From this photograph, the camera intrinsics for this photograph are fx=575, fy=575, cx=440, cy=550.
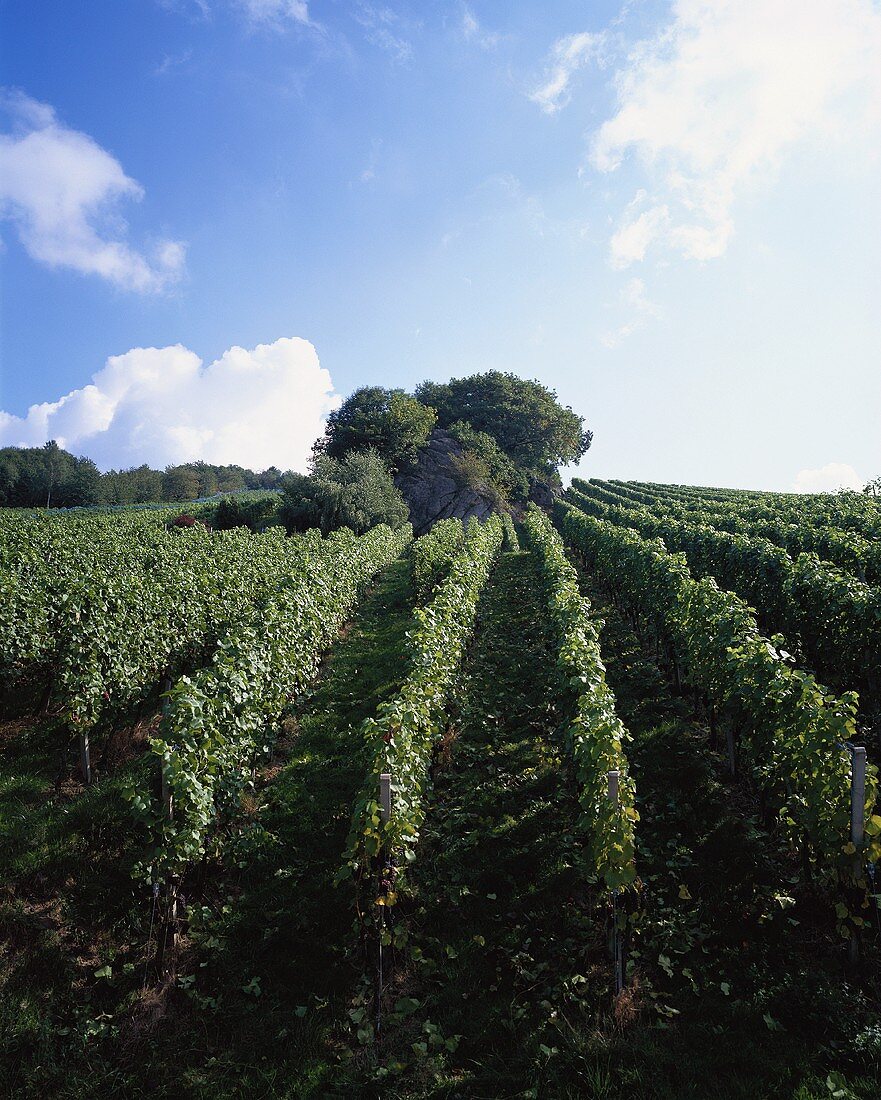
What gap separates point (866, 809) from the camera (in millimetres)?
5180

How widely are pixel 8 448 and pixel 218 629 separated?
107 meters

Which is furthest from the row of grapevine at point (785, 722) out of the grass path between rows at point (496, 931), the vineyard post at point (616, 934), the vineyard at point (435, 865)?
the grass path between rows at point (496, 931)

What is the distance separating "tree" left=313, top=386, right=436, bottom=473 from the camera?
4869 cm

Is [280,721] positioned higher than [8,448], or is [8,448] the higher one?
[8,448]

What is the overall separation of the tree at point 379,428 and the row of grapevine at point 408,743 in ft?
127

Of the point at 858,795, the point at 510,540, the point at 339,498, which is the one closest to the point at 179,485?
the point at 339,498

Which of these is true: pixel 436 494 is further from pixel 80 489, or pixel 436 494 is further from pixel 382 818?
pixel 80 489

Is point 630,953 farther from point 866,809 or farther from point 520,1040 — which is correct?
point 866,809

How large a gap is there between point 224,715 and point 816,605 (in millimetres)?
10388

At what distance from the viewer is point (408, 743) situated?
644 cm

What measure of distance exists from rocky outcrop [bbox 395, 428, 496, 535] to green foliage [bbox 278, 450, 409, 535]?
798cm

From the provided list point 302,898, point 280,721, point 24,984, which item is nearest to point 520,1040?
point 302,898

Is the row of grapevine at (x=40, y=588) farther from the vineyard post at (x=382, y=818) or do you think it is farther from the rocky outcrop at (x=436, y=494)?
the rocky outcrop at (x=436, y=494)

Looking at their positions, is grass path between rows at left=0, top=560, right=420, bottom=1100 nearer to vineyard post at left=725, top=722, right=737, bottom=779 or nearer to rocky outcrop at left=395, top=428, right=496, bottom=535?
vineyard post at left=725, top=722, right=737, bottom=779
